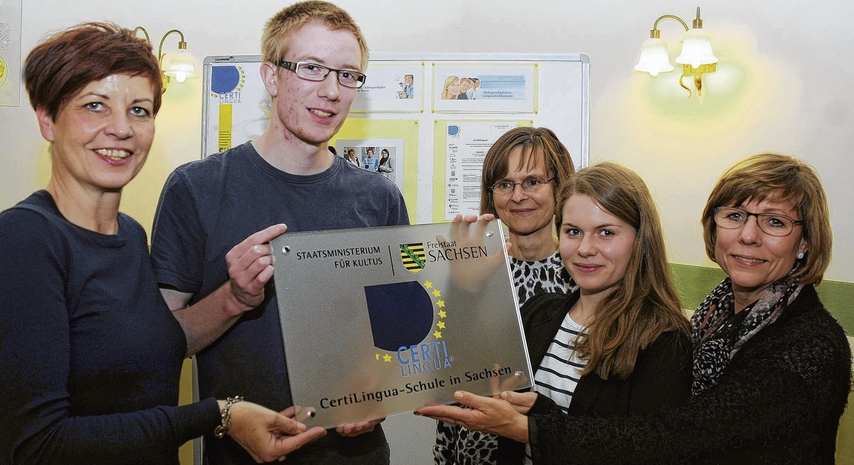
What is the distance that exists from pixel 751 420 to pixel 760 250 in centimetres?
44

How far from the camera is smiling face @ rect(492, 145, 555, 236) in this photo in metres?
2.43

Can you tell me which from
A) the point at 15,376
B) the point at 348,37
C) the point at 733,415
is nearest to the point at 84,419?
the point at 15,376

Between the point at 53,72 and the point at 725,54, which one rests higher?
the point at 725,54

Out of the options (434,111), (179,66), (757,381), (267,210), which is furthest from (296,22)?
(179,66)

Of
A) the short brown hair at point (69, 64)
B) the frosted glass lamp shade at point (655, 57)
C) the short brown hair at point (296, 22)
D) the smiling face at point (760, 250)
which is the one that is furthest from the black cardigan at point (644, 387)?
the frosted glass lamp shade at point (655, 57)

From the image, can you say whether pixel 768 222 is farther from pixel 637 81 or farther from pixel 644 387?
pixel 637 81

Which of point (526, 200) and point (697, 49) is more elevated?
point (697, 49)

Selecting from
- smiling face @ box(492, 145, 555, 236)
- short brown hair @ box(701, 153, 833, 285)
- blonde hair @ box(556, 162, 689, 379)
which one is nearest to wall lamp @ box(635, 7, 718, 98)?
smiling face @ box(492, 145, 555, 236)

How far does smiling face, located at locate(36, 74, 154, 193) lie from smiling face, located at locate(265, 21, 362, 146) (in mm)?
446

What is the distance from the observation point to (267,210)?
1.82m

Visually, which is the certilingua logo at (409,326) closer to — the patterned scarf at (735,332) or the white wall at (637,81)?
the patterned scarf at (735,332)

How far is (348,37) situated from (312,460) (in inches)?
44.0

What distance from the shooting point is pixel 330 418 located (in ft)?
5.15

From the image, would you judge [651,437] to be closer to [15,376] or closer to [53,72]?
[15,376]
